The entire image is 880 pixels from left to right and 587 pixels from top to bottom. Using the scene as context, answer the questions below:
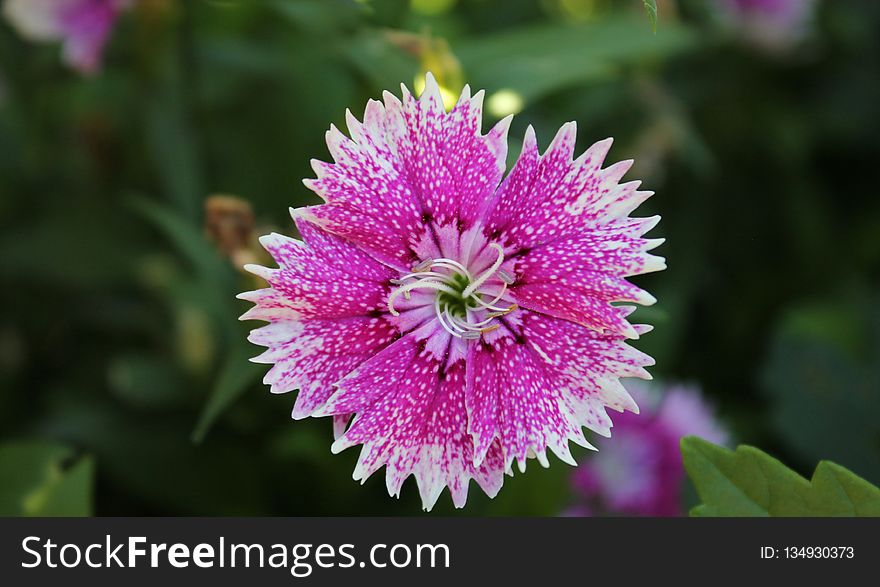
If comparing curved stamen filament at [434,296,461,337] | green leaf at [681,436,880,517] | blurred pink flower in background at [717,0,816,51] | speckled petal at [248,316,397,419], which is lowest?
green leaf at [681,436,880,517]

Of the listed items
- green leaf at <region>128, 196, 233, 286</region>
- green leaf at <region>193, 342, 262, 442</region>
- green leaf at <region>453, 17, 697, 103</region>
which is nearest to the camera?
green leaf at <region>193, 342, 262, 442</region>

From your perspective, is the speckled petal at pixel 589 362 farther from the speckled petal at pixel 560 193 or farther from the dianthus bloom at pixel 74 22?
the dianthus bloom at pixel 74 22

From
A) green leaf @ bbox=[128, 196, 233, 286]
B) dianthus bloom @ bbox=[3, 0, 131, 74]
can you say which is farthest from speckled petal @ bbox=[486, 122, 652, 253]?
dianthus bloom @ bbox=[3, 0, 131, 74]

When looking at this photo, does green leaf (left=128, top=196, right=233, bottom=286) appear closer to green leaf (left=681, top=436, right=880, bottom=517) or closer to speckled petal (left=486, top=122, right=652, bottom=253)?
speckled petal (left=486, top=122, right=652, bottom=253)

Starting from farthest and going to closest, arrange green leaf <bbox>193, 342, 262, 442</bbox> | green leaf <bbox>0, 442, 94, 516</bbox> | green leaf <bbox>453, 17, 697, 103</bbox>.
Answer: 1. green leaf <bbox>453, 17, 697, 103</bbox>
2. green leaf <bbox>0, 442, 94, 516</bbox>
3. green leaf <bbox>193, 342, 262, 442</bbox>

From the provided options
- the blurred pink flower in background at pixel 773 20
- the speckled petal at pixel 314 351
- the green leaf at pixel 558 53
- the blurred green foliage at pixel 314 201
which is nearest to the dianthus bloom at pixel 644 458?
the blurred green foliage at pixel 314 201

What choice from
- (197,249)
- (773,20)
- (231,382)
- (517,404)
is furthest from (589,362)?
(773,20)
